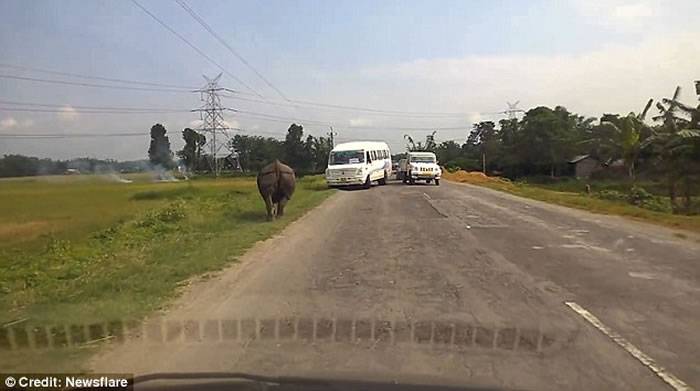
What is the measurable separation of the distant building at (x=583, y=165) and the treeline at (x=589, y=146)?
46 cm

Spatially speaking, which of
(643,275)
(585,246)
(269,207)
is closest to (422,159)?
(269,207)

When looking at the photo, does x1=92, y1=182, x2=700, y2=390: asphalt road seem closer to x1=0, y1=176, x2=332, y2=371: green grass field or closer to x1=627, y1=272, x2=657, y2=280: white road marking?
x1=627, y1=272, x2=657, y2=280: white road marking

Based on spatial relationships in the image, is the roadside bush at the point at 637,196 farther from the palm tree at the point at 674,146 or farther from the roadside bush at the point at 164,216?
the roadside bush at the point at 164,216

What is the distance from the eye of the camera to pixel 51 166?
15.0 meters

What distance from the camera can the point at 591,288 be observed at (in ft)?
32.8

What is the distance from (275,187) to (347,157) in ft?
59.4

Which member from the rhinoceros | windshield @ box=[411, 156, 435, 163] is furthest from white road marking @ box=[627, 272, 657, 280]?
windshield @ box=[411, 156, 435, 163]

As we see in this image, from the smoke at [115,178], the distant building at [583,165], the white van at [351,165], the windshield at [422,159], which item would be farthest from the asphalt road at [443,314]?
the distant building at [583,165]

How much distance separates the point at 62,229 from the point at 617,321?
1079 centimetres

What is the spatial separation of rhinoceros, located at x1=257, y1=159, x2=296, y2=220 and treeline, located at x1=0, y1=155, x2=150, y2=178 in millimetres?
3577

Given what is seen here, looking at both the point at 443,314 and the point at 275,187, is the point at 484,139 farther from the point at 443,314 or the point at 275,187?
the point at 443,314

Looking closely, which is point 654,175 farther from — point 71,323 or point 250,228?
point 71,323

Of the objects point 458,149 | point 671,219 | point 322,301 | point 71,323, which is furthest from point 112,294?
point 458,149

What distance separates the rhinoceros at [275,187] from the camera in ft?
71.3
